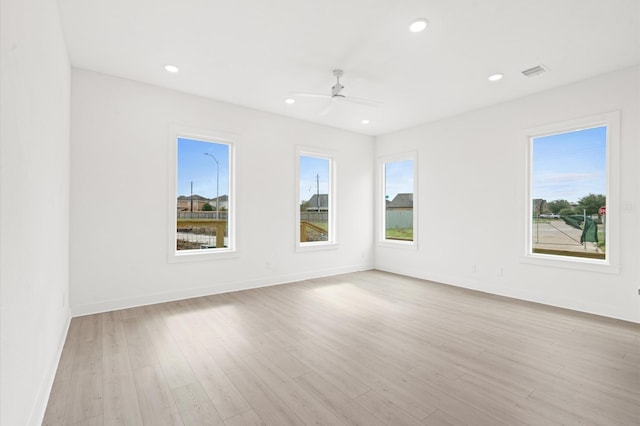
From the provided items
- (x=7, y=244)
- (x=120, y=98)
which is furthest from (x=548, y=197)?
(x=120, y=98)

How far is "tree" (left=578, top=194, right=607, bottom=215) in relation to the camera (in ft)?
12.7

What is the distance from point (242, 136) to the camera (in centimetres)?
489

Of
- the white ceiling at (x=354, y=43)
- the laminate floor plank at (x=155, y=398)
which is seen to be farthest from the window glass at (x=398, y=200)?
the laminate floor plank at (x=155, y=398)

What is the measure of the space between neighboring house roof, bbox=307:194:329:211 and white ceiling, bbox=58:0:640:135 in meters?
2.16

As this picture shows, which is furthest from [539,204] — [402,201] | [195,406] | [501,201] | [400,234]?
[195,406]

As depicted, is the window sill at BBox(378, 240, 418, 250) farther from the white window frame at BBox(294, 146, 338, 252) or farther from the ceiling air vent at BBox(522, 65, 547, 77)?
the ceiling air vent at BBox(522, 65, 547, 77)

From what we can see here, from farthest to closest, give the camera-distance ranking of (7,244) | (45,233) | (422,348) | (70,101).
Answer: (70,101) < (422,348) < (45,233) < (7,244)

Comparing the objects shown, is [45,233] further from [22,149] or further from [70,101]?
[70,101]

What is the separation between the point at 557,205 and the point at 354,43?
3.58 metres

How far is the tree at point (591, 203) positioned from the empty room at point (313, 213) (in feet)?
0.06

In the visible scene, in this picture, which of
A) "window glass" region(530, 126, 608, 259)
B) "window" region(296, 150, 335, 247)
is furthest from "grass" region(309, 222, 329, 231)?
"window glass" region(530, 126, 608, 259)

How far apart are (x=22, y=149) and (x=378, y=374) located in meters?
2.62

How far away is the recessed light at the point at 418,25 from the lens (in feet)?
8.87

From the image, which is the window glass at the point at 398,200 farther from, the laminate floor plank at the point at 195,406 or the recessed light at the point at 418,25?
the laminate floor plank at the point at 195,406
